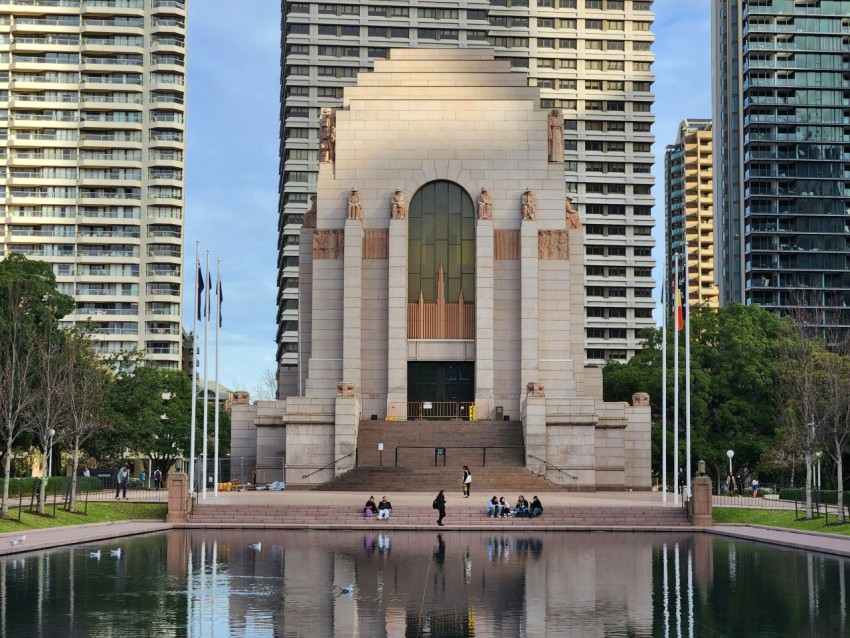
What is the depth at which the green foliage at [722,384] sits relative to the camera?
86.9 meters

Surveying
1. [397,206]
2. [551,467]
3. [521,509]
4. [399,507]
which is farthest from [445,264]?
[521,509]

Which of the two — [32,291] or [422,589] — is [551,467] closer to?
Answer: [32,291]

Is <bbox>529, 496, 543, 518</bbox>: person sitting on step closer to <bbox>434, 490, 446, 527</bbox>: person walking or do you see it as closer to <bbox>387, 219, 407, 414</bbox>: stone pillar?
<bbox>434, 490, 446, 527</bbox>: person walking

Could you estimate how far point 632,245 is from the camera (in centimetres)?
14875

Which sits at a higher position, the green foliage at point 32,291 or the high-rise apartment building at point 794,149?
the high-rise apartment building at point 794,149

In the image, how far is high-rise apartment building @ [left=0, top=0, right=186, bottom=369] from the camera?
455 ft

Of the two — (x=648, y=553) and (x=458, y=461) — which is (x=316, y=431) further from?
(x=648, y=553)

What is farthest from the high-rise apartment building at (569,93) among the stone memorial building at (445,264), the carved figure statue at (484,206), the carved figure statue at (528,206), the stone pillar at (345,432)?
the stone pillar at (345,432)

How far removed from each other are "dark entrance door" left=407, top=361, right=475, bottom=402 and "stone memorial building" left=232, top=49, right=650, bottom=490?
0.09 meters

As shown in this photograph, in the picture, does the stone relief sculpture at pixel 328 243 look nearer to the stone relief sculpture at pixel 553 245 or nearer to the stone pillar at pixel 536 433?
the stone relief sculpture at pixel 553 245

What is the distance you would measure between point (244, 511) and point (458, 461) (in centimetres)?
1873

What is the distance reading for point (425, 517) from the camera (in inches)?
2047

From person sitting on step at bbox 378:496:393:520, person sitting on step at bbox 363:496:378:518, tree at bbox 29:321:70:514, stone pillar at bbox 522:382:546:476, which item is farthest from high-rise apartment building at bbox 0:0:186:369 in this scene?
person sitting on step at bbox 378:496:393:520

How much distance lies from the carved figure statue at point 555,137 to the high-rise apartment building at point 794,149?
246ft
